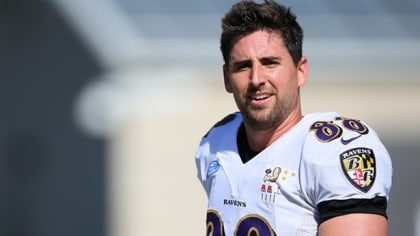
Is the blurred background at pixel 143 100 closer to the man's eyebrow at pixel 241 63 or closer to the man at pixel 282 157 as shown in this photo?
the man at pixel 282 157

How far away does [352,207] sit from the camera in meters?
1.92

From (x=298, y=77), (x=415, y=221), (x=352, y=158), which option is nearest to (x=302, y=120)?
(x=298, y=77)

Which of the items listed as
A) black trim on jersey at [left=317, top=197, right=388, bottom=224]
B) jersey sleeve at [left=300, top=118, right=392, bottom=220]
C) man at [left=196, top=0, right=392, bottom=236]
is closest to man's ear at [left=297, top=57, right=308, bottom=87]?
man at [left=196, top=0, right=392, bottom=236]

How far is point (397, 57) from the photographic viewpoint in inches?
199

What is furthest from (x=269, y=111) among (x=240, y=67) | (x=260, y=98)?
(x=240, y=67)

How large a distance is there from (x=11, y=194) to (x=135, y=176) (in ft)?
2.95

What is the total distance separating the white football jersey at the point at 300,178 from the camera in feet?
6.40

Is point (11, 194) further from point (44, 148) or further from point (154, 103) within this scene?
point (154, 103)

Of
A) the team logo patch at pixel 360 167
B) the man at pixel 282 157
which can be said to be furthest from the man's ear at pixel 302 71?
the team logo patch at pixel 360 167

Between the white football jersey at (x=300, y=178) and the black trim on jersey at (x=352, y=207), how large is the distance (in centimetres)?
1

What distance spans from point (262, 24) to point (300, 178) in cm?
47

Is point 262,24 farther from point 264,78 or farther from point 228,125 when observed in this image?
point 228,125

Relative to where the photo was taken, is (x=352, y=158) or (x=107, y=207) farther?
(x=107, y=207)

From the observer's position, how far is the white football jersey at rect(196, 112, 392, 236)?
195cm
